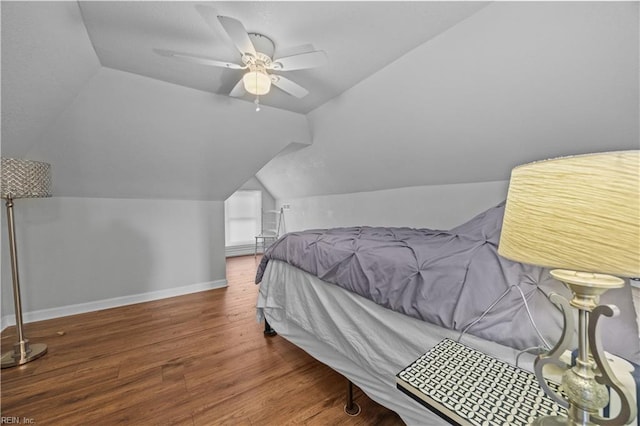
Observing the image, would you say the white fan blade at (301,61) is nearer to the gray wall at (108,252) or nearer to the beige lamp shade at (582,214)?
the beige lamp shade at (582,214)

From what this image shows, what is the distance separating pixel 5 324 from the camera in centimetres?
229

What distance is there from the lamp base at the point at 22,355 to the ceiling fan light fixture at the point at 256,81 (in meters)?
2.61

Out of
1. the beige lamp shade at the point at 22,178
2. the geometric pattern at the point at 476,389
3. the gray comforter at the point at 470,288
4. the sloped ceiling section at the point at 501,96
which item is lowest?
the geometric pattern at the point at 476,389

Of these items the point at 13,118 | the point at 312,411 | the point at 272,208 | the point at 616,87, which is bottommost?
the point at 312,411

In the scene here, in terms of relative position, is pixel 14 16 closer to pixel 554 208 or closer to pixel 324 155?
pixel 554 208

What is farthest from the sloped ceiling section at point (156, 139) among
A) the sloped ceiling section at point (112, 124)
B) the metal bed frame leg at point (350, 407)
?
the metal bed frame leg at point (350, 407)

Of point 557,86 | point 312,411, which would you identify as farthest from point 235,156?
point 557,86

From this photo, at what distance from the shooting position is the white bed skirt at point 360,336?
3.54 ft

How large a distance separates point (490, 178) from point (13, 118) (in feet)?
12.5

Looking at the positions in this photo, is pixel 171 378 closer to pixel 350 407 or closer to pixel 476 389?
pixel 350 407

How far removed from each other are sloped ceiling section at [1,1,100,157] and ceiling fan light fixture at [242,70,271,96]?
0.98 meters

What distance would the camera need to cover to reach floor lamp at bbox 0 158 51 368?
1735 millimetres

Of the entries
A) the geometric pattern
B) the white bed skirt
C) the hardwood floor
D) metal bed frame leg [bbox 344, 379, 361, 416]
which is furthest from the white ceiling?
the hardwood floor

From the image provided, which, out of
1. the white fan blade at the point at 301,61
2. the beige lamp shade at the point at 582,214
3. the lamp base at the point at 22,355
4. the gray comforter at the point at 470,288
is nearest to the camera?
the beige lamp shade at the point at 582,214
